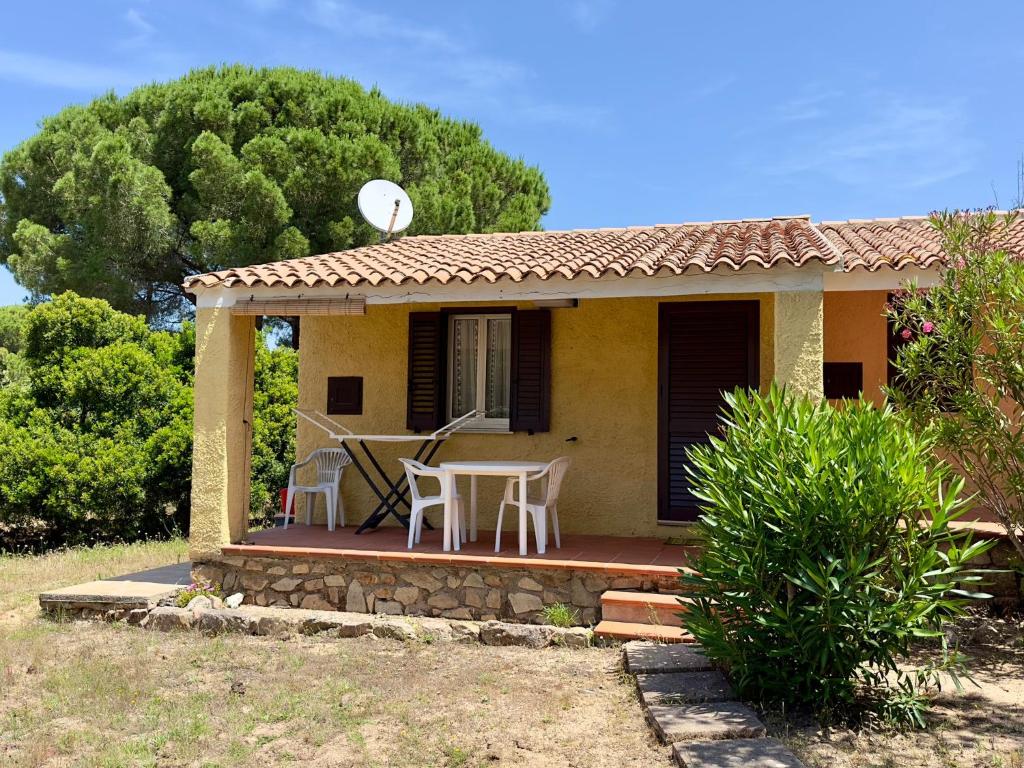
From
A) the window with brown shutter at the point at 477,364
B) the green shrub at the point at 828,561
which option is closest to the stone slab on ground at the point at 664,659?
the green shrub at the point at 828,561

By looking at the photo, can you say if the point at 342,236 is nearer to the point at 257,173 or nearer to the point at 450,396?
the point at 257,173

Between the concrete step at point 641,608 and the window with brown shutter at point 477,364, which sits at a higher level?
the window with brown shutter at point 477,364

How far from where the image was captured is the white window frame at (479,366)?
9117 mm

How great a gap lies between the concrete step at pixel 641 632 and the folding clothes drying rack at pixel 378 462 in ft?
8.59

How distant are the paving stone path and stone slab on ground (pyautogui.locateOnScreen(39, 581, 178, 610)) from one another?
13.8ft

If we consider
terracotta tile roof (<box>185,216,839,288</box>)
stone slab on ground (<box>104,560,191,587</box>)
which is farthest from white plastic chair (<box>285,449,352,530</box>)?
terracotta tile roof (<box>185,216,839,288</box>)

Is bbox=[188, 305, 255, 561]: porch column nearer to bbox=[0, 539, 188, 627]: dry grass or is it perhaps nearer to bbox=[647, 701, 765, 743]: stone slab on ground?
bbox=[0, 539, 188, 627]: dry grass

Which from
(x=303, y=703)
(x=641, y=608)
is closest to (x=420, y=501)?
(x=641, y=608)

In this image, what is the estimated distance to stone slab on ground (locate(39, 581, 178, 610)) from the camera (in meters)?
7.33

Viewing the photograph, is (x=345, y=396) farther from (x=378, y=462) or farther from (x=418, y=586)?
(x=418, y=586)

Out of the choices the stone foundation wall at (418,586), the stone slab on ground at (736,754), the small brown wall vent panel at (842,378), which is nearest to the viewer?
the stone slab on ground at (736,754)

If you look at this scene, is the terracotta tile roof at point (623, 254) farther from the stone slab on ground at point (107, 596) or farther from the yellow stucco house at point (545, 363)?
the stone slab on ground at point (107, 596)

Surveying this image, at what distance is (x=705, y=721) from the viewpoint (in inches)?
178

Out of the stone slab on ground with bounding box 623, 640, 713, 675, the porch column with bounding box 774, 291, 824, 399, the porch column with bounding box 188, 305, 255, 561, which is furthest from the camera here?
the porch column with bounding box 188, 305, 255, 561
